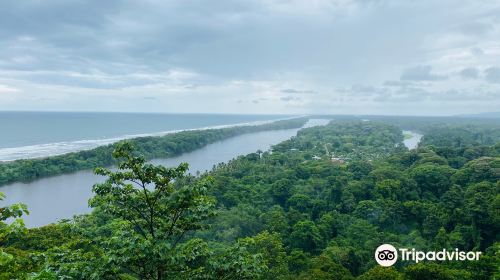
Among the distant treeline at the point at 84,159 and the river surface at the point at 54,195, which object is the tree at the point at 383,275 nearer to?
the distant treeline at the point at 84,159

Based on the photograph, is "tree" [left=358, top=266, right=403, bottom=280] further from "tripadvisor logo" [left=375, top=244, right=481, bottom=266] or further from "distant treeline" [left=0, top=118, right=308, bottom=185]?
"distant treeline" [left=0, top=118, right=308, bottom=185]

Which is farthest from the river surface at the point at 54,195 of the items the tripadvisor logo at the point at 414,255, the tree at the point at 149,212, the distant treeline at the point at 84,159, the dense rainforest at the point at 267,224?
the tree at the point at 149,212

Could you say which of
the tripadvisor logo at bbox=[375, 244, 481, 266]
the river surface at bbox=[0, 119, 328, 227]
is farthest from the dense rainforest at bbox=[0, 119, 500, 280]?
the river surface at bbox=[0, 119, 328, 227]

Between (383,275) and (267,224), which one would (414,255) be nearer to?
(383,275)

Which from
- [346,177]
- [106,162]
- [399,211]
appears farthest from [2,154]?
[399,211]

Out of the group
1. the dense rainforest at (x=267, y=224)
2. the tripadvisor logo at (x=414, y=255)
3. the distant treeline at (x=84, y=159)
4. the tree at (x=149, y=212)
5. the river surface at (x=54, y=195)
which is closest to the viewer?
the tree at (x=149, y=212)

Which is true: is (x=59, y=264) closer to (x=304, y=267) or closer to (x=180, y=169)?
(x=180, y=169)
